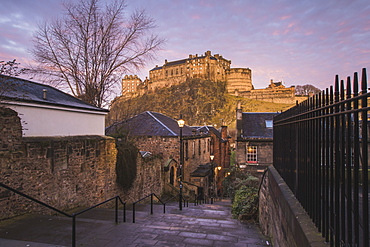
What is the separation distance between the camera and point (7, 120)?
679 cm

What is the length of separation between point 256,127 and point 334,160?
22959mm

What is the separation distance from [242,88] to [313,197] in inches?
4605

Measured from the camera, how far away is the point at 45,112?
8.36 meters

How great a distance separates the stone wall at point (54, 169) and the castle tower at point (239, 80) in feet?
359

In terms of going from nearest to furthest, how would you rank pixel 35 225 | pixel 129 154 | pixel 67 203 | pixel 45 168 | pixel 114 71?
pixel 35 225
pixel 45 168
pixel 67 203
pixel 129 154
pixel 114 71

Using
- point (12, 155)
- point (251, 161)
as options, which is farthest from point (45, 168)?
point (251, 161)

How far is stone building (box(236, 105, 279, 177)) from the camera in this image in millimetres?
22953

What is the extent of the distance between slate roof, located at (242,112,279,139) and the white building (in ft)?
54.9

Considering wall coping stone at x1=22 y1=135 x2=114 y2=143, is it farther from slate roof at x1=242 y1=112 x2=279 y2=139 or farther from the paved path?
slate roof at x1=242 y1=112 x2=279 y2=139

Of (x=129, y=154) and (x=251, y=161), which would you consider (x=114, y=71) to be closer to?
(x=129, y=154)

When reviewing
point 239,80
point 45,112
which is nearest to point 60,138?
point 45,112

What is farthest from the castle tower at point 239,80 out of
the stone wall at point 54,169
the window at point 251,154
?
the stone wall at point 54,169

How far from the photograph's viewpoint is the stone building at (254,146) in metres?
23.0

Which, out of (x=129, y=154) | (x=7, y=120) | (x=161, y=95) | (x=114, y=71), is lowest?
(x=129, y=154)
